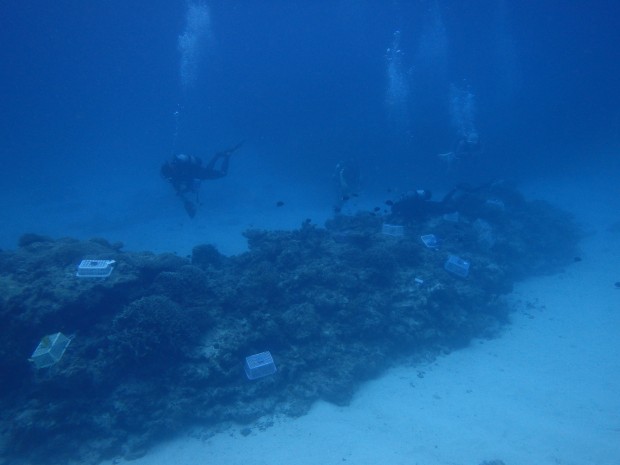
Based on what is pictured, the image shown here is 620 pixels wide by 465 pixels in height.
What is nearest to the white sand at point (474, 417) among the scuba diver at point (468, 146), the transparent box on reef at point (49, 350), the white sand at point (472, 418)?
the white sand at point (472, 418)

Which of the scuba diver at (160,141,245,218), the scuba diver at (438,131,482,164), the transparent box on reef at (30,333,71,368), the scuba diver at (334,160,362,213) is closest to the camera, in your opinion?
the transparent box on reef at (30,333,71,368)

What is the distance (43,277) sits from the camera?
26.6 feet

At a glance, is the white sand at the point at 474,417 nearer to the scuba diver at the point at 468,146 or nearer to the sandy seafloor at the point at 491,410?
the sandy seafloor at the point at 491,410

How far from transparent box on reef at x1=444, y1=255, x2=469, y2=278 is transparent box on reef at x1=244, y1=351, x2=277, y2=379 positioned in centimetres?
715

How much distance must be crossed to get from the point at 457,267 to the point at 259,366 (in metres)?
7.70

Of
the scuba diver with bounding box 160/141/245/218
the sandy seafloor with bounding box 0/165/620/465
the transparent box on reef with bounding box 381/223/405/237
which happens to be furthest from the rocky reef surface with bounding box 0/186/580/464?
the scuba diver with bounding box 160/141/245/218

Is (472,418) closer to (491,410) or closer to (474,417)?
(474,417)

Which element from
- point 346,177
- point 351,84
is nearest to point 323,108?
point 351,84

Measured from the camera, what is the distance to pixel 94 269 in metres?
8.39

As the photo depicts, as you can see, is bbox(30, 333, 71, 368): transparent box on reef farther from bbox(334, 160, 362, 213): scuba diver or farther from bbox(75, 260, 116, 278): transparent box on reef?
bbox(334, 160, 362, 213): scuba diver

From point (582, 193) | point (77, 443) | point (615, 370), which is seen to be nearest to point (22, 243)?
point (77, 443)

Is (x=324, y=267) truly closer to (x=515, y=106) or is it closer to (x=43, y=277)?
(x=43, y=277)

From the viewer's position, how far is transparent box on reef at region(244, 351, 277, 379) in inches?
309

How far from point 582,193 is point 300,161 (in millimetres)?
26607
